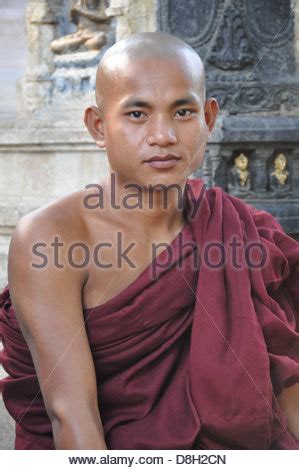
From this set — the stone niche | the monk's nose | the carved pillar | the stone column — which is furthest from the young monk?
the carved pillar

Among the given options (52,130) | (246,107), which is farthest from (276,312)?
(52,130)

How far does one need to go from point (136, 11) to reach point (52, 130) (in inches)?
25.8

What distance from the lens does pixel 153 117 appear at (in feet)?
9.02

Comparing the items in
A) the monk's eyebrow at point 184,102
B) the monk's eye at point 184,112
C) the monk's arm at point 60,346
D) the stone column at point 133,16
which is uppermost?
the monk's eyebrow at point 184,102

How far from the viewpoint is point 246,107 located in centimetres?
456

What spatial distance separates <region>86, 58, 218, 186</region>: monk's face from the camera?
8.97ft

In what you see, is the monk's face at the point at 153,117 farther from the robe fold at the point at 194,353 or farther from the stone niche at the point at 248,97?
the stone niche at the point at 248,97

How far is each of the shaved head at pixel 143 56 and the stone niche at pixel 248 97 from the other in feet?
5.26

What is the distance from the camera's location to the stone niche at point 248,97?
4480mm

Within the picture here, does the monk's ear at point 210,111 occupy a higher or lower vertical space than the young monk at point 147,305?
higher

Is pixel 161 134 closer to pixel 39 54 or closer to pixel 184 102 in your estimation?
pixel 184 102

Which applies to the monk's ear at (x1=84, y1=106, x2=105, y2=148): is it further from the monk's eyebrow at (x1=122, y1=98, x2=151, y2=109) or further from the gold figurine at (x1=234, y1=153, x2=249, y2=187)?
the gold figurine at (x1=234, y1=153, x2=249, y2=187)

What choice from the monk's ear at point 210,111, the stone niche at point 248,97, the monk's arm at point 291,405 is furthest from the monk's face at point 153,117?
the stone niche at point 248,97

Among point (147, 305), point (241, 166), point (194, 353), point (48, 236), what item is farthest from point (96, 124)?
point (241, 166)
